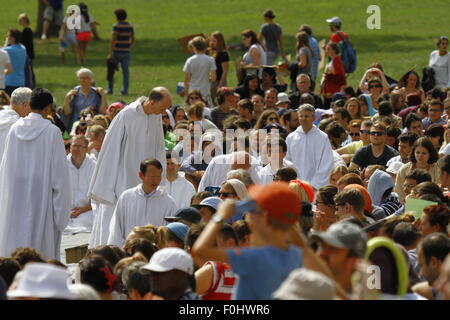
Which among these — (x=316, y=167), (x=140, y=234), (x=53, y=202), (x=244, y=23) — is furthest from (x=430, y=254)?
(x=244, y=23)

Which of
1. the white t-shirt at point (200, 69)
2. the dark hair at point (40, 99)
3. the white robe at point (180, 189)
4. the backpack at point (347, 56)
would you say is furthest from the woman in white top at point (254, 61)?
the dark hair at point (40, 99)

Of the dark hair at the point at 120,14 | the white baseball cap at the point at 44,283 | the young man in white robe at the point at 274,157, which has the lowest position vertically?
the young man in white robe at the point at 274,157

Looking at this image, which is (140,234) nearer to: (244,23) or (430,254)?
(430,254)

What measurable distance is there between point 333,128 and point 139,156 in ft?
11.8

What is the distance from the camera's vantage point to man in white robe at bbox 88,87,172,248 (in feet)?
41.7

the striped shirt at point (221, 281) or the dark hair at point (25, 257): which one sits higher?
the dark hair at point (25, 257)

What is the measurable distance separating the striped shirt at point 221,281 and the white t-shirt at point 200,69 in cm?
1381

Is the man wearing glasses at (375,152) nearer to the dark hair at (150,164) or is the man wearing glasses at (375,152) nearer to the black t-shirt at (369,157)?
the black t-shirt at (369,157)

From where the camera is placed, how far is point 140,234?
31.5ft

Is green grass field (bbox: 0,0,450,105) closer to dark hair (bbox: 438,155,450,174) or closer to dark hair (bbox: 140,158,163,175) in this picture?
dark hair (bbox: 140,158,163,175)

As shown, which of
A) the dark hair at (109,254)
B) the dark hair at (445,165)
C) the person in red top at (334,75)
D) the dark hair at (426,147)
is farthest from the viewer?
the person in red top at (334,75)

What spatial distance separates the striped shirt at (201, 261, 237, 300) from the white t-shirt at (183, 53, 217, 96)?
13815 millimetres

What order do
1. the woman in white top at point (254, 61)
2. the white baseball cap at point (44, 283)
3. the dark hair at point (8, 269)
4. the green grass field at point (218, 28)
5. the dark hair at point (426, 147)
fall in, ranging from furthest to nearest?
the green grass field at point (218, 28), the woman in white top at point (254, 61), the dark hair at point (426, 147), the dark hair at point (8, 269), the white baseball cap at point (44, 283)

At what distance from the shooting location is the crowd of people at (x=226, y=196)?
20.0ft
